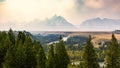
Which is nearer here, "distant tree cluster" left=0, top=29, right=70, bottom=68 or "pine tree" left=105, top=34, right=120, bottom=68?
"distant tree cluster" left=0, top=29, right=70, bottom=68

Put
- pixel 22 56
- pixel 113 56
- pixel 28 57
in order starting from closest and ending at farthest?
pixel 113 56
pixel 22 56
pixel 28 57

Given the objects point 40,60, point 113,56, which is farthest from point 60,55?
point 113,56

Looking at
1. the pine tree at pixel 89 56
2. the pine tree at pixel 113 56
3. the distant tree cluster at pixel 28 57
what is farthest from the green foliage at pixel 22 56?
the pine tree at pixel 113 56

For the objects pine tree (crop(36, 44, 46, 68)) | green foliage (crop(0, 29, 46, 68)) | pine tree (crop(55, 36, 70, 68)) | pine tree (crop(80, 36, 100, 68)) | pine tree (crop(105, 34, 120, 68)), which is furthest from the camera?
pine tree (crop(55, 36, 70, 68))

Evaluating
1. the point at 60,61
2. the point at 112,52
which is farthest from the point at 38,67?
the point at 112,52

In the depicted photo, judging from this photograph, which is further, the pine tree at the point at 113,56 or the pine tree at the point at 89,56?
the pine tree at the point at 113,56

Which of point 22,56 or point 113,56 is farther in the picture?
point 22,56

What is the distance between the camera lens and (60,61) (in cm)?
9888

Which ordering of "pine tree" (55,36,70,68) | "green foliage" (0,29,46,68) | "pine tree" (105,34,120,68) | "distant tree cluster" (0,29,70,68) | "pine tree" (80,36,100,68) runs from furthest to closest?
"pine tree" (55,36,70,68)
"pine tree" (105,34,120,68)
"distant tree cluster" (0,29,70,68)
"green foliage" (0,29,46,68)
"pine tree" (80,36,100,68)

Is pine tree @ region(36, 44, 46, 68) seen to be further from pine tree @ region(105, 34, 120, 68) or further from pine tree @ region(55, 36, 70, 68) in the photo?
pine tree @ region(105, 34, 120, 68)

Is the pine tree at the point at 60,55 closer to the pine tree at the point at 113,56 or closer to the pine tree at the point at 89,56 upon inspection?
the pine tree at the point at 89,56

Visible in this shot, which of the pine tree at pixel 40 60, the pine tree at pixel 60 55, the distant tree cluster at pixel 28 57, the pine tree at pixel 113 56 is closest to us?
the distant tree cluster at pixel 28 57

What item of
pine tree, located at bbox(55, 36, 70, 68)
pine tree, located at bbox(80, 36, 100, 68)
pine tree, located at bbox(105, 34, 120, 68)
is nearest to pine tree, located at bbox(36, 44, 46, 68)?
pine tree, located at bbox(55, 36, 70, 68)

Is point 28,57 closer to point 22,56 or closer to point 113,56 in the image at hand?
point 22,56
